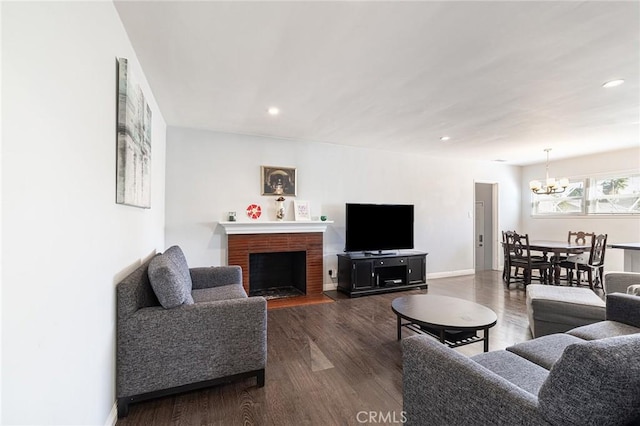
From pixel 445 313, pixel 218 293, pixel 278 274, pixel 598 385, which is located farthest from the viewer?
pixel 278 274

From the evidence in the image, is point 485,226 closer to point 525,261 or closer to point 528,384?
point 525,261

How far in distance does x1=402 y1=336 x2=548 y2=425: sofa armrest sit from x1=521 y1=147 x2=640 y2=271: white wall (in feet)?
20.0

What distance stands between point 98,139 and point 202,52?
3.54 ft

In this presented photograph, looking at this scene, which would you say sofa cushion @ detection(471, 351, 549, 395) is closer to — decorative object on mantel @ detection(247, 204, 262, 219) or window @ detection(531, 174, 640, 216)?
decorative object on mantel @ detection(247, 204, 262, 219)

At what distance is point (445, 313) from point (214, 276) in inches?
90.0

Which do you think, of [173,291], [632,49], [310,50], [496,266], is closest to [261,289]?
[173,291]

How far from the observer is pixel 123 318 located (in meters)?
1.71

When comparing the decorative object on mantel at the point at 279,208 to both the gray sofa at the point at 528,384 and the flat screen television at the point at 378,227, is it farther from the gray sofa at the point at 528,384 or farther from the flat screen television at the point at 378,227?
the gray sofa at the point at 528,384

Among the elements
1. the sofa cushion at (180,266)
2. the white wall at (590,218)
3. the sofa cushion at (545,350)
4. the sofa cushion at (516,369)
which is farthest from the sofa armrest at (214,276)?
the white wall at (590,218)

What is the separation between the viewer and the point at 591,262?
4.76 m

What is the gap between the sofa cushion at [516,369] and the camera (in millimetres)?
1317

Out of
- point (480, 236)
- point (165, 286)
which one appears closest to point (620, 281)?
point (480, 236)

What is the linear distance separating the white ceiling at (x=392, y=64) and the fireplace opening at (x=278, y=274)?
1969 millimetres

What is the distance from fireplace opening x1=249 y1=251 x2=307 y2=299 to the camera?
4422 mm
